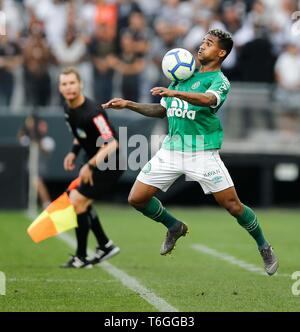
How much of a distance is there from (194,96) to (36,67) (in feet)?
Result: 33.9

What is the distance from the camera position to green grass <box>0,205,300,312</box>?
7.41 metres

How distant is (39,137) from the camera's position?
18.4 meters

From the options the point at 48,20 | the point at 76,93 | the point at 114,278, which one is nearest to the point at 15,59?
the point at 48,20

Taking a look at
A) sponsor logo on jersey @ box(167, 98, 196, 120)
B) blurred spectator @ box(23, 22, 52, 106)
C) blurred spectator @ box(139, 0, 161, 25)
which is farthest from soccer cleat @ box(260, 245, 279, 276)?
blurred spectator @ box(139, 0, 161, 25)

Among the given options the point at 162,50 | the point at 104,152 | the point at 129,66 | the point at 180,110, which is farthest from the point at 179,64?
the point at 162,50

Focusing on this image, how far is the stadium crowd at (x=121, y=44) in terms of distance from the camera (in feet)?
59.2

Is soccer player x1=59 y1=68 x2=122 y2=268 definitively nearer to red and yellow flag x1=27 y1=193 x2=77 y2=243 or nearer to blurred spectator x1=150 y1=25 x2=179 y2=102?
red and yellow flag x1=27 y1=193 x2=77 y2=243

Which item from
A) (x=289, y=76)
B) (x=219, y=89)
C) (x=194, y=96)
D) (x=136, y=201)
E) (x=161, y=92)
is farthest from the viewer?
(x=289, y=76)

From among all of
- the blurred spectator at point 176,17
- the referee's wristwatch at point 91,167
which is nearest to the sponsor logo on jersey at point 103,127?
the referee's wristwatch at point 91,167

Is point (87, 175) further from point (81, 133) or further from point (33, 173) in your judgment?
point (33, 173)

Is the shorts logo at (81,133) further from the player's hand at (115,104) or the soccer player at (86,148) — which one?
the player's hand at (115,104)

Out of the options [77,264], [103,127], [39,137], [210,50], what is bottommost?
[39,137]

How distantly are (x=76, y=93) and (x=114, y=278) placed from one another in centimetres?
214

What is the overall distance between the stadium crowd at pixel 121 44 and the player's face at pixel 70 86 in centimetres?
765
